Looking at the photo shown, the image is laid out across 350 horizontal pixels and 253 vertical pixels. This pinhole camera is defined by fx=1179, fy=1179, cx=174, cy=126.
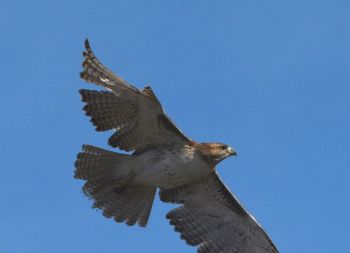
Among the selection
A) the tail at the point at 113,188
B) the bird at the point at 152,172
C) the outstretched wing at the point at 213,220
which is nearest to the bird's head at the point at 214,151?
the bird at the point at 152,172

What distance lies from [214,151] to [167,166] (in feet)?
3.06

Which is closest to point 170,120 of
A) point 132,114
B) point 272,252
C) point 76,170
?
point 132,114

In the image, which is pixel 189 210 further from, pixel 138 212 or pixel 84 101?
pixel 84 101

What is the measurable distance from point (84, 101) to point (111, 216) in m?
2.67

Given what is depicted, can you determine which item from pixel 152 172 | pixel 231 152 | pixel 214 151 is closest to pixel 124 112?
pixel 152 172

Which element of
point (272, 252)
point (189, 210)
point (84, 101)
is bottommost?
point (272, 252)

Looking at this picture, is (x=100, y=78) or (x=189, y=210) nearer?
(x=100, y=78)

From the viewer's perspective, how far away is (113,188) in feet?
74.5

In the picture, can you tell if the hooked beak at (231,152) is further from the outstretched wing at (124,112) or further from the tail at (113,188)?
the tail at (113,188)

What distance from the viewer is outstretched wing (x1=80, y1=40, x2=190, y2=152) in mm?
21281

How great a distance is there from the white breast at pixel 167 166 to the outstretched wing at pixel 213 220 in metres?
1.07

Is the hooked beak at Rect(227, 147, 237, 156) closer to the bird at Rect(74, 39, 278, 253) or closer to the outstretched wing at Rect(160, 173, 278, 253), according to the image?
the bird at Rect(74, 39, 278, 253)

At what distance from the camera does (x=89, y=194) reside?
22.6 meters

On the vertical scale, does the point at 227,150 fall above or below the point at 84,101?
below
